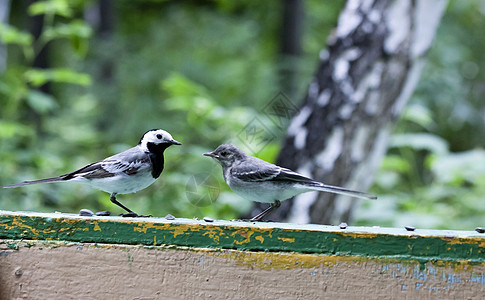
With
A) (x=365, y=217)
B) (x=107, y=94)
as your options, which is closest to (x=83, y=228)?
(x=365, y=217)

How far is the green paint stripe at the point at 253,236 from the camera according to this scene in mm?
1332

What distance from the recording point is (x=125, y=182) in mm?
1625

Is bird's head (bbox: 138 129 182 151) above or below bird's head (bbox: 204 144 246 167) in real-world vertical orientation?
above

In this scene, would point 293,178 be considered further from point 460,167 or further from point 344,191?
point 460,167

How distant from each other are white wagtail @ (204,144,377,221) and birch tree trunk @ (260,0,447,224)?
161 cm

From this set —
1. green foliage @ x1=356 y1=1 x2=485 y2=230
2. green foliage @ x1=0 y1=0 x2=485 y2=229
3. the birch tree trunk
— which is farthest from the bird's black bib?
green foliage @ x1=356 y1=1 x2=485 y2=230

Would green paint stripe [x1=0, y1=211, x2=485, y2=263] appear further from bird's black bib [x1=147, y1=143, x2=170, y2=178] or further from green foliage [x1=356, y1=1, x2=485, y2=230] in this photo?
green foliage [x1=356, y1=1, x2=485, y2=230]

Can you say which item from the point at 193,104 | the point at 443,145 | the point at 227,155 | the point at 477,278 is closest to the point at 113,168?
the point at 227,155

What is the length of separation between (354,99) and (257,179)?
190cm

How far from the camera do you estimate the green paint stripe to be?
4.37ft

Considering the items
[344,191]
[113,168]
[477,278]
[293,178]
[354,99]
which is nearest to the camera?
[477,278]

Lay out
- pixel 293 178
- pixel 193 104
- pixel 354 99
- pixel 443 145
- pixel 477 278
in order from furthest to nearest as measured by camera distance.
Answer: pixel 443 145 → pixel 193 104 → pixel 354 99 → pixel 293 178 → pixel 477 278

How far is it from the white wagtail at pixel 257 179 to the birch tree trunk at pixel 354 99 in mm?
1607

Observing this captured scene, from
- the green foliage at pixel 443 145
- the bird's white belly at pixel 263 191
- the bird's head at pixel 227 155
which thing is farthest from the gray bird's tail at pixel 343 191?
the green foliage at pixel 443 145
